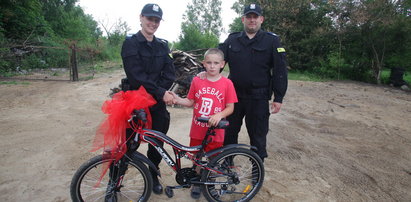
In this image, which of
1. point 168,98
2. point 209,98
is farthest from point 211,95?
point 168,98

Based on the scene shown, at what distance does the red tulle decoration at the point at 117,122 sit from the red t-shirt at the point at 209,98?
1.72 feet

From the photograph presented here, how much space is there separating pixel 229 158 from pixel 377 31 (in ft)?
42.2

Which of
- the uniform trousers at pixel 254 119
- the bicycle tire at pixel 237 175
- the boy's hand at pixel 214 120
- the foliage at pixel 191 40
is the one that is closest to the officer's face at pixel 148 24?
the boy's hand at pixel 214 120

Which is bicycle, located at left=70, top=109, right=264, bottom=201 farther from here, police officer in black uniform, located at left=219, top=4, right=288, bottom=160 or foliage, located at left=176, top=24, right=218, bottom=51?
foliage, located at left=176, top=24, right=218, bottom=51

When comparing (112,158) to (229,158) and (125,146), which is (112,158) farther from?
(229,158)

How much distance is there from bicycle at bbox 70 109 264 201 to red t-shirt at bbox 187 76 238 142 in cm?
16

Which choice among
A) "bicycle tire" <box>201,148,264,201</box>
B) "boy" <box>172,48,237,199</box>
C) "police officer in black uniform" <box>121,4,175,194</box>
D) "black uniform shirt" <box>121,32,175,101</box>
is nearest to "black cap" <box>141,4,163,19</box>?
"police officer in black uniform" <box>121,4,175,194</box>

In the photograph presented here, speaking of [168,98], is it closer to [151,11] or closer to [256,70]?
[151,11]

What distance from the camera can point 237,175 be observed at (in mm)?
2611

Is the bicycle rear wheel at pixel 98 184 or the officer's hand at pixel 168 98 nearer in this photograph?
the bicycle rear wheel at pixel 98 184

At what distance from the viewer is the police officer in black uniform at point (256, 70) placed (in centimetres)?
263

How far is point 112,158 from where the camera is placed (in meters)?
2.15

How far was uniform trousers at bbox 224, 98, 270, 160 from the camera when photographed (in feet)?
8.97

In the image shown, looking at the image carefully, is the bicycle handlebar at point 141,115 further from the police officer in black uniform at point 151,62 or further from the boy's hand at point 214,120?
the boy's hand at point 214,120
